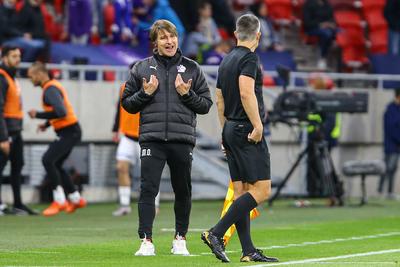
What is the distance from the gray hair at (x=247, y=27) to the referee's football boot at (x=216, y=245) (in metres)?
1.69

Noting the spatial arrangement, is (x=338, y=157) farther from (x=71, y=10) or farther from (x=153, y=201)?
(x=153, y=201)

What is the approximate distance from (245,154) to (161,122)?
0.94 meters

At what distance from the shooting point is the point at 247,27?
481 inches

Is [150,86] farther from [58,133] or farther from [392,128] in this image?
[392,128]

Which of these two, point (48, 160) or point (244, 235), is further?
point (48, 160)

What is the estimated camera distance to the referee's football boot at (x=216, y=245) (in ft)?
39.4

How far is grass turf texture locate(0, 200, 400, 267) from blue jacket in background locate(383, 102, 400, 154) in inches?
130

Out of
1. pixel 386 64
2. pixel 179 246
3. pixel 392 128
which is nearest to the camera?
pixel 179 246

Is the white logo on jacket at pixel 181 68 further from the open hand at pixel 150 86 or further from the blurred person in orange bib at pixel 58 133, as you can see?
the blurred person in orange bib at pixel 58 133

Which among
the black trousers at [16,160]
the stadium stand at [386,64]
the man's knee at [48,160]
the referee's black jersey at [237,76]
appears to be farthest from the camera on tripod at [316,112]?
the referee's black jersey at [237,76]

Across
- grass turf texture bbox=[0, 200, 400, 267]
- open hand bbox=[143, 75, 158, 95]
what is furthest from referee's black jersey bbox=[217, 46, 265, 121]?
grass turf texture bbox=[0, 200, 400, 267]

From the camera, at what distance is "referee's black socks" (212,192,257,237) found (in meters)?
12.1

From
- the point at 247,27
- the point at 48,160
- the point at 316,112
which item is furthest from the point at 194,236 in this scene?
the point at 316,112

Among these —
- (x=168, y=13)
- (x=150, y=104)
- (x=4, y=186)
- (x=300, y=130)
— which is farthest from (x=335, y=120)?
(x=150, y=104)
